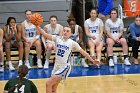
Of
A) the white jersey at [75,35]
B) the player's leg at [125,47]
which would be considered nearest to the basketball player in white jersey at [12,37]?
the white jersey at [75,35]

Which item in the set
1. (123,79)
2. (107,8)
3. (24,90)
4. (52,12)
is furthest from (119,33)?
(24,90)

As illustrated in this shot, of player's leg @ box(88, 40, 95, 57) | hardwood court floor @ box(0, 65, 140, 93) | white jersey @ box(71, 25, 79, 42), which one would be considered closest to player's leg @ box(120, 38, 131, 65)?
hardwood court floor @ box(0, 65, 140, 93)

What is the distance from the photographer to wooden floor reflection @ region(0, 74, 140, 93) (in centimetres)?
775

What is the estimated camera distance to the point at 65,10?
1221 cm

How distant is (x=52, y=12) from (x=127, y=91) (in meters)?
5.34

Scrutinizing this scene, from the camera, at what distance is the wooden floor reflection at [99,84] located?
25.4ft

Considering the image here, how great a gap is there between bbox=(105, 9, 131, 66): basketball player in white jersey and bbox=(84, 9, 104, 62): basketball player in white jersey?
208mm

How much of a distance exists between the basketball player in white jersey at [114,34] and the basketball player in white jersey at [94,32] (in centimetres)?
21

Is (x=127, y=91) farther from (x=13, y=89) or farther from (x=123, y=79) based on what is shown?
(x=13, y=89)

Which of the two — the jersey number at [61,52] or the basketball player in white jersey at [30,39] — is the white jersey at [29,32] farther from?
the jersey number at [61,52]

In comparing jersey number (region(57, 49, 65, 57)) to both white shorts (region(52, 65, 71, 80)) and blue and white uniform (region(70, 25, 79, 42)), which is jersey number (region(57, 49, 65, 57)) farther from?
blue and white uniform (region(70, 25, 79, 42))

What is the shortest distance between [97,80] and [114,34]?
2100 millimetres

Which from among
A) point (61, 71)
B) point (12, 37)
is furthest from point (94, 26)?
point (61, 71)

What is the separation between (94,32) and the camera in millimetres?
10242
